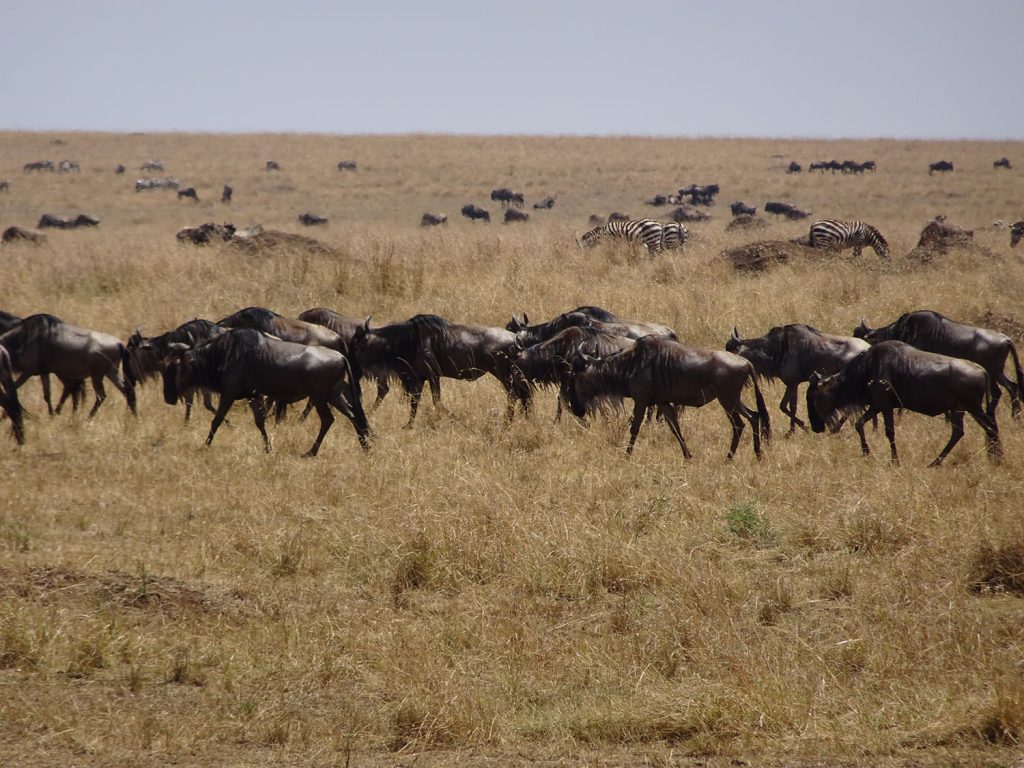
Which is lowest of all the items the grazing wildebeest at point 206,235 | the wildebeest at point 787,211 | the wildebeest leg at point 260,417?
the wildebeest leg at point 260,417

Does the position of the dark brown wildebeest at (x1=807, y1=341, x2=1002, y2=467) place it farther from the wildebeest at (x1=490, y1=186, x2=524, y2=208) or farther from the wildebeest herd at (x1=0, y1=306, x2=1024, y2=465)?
the wildebeest at (x1=490, y1=186, x2=524, y2=208)

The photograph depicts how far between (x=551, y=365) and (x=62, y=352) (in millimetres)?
4538

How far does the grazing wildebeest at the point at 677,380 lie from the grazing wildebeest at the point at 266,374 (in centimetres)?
225

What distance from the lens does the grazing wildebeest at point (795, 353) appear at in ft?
32.8

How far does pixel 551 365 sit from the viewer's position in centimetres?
1016

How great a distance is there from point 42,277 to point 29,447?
7656 mm

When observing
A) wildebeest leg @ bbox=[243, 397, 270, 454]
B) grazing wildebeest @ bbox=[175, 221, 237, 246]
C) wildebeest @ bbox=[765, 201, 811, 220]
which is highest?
wildebeest @ bbox=[765, 201, 811, 220]

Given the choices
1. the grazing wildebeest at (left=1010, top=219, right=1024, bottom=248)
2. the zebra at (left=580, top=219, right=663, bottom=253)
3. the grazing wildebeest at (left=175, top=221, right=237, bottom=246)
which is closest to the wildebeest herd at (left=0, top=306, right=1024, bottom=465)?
the grazing wildebeest at (left=175, top=221, right=237, bottom=246)

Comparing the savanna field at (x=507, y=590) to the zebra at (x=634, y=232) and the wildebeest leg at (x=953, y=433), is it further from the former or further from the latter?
the zebra at (x=634, y=232)

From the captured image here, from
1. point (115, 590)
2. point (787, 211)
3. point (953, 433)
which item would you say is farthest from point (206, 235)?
point (787, 211)

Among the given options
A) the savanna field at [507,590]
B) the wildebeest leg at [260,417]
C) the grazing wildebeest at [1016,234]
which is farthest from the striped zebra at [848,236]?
the wildebeest leg at [260,417]

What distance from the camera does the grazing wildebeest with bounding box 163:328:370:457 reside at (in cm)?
916

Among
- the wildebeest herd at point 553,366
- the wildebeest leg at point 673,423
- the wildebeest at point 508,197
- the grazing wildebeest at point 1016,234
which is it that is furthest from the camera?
the wildebeest at point 508,197

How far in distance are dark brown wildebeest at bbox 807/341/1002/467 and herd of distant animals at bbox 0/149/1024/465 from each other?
0.04 ft
